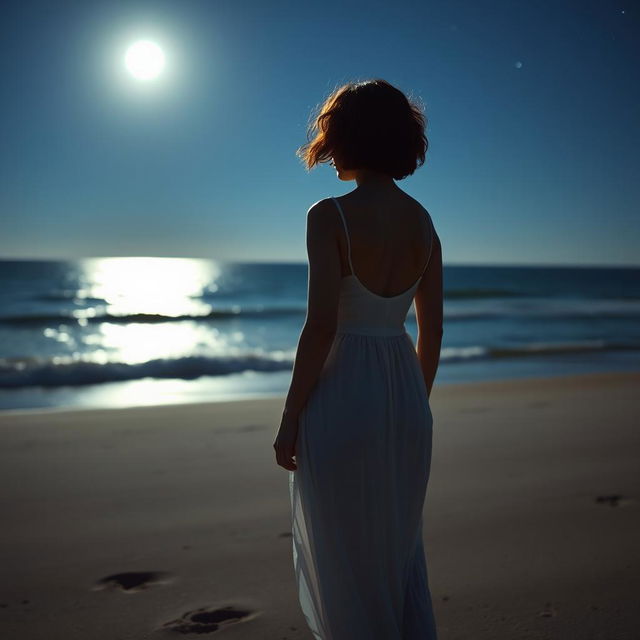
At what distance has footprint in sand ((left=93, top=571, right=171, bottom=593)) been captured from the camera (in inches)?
105

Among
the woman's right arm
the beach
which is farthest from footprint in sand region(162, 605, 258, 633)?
the woman's right arm

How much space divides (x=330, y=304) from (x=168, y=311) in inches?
938

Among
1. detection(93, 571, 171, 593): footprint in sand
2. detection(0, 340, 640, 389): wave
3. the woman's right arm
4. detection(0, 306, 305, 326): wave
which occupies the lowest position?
detection(93, 571, 171, 593): footprint in sand

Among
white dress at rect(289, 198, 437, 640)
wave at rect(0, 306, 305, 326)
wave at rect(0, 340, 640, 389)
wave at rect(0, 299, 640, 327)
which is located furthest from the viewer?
wave at rect(0, 299, 640, 327)

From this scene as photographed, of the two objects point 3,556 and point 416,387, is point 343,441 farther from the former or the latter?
point 3,556

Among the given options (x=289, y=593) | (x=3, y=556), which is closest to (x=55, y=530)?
(x=3, y=556)

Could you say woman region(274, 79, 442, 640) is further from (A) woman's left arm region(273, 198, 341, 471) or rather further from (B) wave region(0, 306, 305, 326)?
(B) wave region(0, 306, 305, 326)

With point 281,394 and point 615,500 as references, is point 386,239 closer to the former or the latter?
point 615,500

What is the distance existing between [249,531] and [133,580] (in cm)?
74

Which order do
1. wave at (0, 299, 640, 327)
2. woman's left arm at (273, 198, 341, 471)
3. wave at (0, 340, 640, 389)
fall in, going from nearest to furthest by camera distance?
woman's left arm at (273, 198, 341, 471), wave at (0, 340, 640, 389), wave at (0, 299, 640, 327)

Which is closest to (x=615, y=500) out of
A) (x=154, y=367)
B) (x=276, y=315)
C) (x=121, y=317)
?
(x=154, y=367)

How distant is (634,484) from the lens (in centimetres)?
400

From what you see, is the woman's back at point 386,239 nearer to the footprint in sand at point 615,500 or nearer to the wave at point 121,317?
the footprint in sand at point 615,500

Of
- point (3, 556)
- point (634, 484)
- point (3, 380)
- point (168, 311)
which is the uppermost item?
point (168, 311)
